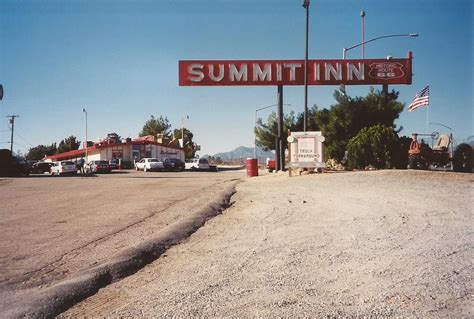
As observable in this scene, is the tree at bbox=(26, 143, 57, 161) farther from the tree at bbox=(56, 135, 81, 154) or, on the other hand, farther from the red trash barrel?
the red trash barrel

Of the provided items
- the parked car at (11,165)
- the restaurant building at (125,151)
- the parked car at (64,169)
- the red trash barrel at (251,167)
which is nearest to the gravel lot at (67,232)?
the red trash barrel at (251,167)

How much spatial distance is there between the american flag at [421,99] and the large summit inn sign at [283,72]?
5081 mm

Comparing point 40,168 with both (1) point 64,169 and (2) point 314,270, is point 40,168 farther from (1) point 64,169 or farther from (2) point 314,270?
(2) point 314,270

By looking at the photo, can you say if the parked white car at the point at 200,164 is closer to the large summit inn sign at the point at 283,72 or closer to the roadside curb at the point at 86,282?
the large summit inn sign at the point at 283,72

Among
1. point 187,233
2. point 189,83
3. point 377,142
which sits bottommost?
point 187,233

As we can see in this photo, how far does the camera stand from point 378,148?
60.4 feet

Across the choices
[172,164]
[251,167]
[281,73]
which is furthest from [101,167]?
[281,73]

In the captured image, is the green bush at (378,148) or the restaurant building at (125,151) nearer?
the green bush at (378,148)

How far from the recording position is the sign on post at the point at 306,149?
19125 mm

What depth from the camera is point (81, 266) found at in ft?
15.7

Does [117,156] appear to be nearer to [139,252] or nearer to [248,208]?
[248,208]

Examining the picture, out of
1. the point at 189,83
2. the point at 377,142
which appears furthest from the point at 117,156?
the point at 377,142

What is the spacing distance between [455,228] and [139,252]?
501cm

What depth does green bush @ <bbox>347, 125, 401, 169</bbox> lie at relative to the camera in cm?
1802
